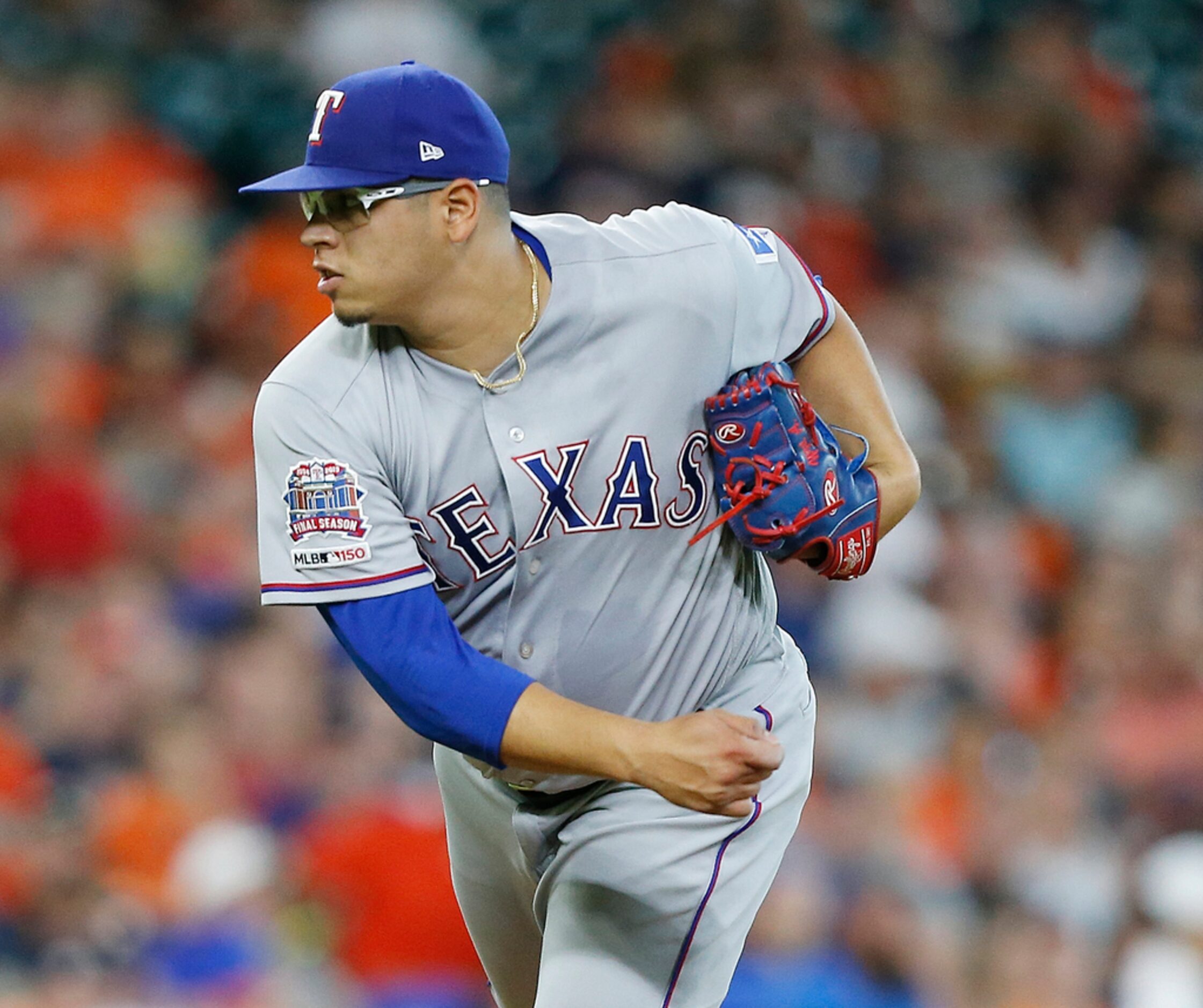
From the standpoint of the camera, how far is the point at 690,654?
115 inches

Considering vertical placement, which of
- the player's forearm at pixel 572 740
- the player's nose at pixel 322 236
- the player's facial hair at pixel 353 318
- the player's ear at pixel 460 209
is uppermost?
the player's ear at pixel 460 209

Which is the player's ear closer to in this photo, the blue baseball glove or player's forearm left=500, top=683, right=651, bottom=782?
the blue baseball glove

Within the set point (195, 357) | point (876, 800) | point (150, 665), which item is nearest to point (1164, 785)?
point (876, 800)

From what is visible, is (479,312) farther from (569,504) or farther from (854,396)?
(854,396)

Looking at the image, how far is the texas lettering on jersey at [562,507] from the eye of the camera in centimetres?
272

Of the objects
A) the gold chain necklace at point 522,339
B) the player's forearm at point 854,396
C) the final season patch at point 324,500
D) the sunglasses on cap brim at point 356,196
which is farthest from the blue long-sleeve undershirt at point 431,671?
the player's forearm at point 854,396

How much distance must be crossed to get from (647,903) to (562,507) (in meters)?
0.63

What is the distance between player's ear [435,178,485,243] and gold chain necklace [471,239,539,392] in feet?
0.52

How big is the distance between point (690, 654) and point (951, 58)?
244 inches

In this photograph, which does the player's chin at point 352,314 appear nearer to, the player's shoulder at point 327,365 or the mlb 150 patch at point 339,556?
the player's shoulder at point 327,365

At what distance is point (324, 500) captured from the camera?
259cm

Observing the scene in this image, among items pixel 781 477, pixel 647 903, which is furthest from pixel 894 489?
pixel 647 903

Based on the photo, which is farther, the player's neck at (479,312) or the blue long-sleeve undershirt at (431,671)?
the player's neck at (479,312)

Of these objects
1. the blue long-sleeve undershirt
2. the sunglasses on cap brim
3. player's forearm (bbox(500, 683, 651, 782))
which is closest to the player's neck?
the sunglasses on cap brim
